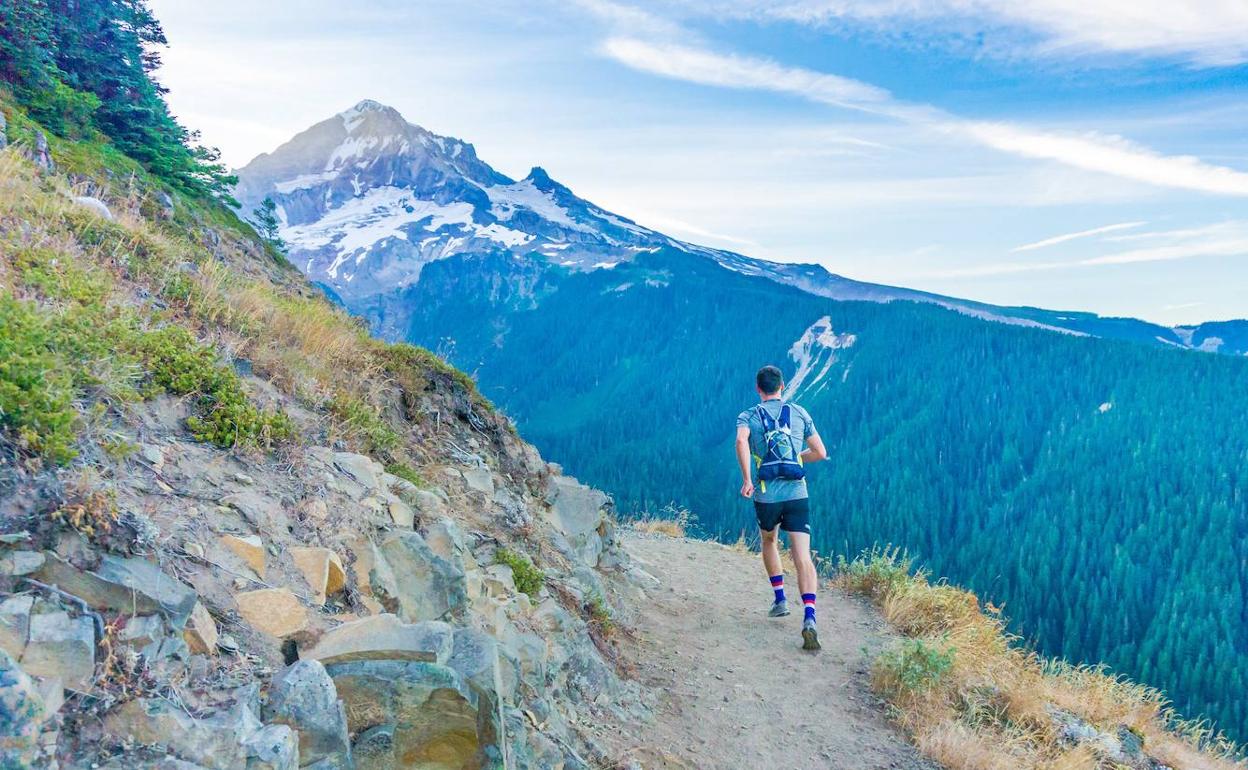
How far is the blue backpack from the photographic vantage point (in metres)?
8.37

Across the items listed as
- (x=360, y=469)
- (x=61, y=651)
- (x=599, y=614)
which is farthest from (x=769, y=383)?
(x=61, y=651)

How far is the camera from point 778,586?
9469 mm

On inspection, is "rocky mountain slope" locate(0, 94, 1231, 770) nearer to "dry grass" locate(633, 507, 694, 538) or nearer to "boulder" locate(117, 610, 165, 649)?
"boulder" locate(117, 610, 165, 649)

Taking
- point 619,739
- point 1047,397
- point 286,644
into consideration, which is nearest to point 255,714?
point 286,644

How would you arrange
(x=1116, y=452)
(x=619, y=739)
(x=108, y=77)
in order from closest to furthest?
(x=619, y=739)
(x=108, y=77)
(x=1116, y=452)

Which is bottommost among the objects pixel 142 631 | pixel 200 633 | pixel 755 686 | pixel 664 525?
pixel 664 525

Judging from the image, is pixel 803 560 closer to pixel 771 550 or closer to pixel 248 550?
pixel 771 550

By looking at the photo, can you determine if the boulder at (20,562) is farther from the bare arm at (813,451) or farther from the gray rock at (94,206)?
the bare arm at (813,451)

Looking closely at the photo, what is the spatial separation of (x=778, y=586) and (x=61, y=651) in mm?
8028

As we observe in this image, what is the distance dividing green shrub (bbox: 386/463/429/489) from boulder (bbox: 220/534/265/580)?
101 inches

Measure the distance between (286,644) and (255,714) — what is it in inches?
26.6

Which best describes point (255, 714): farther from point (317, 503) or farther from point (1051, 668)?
point (1051, 668)

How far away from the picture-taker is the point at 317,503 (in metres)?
5.38

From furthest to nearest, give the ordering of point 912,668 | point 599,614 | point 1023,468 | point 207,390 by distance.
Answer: point 1023,468
point 599,614
point 912,668
point 207,390
